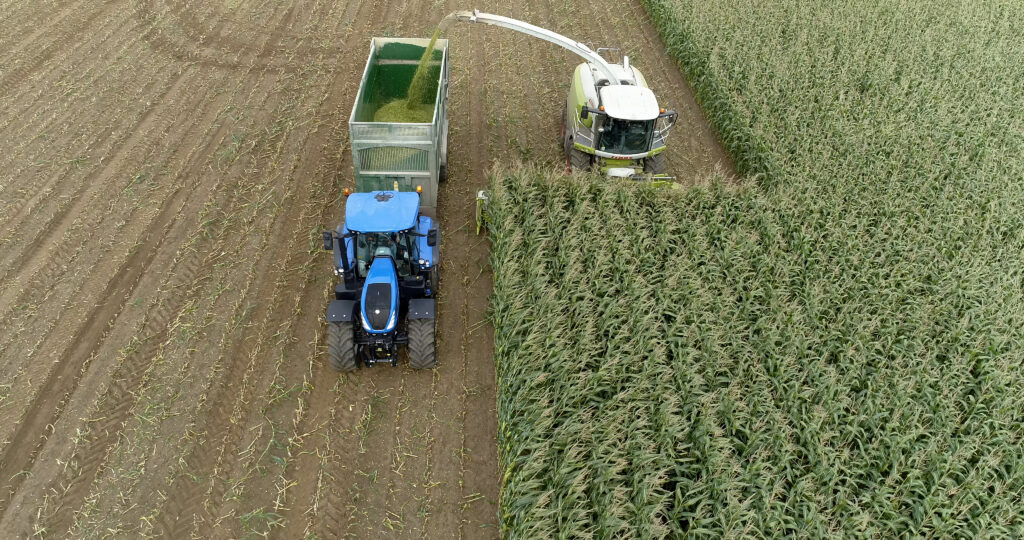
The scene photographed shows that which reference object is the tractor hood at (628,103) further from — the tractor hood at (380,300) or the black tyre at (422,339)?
the black tyre at (422,339)

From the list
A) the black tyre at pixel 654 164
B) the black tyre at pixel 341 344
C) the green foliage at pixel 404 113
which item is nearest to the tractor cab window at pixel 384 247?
the black tyre at pixel 341 344

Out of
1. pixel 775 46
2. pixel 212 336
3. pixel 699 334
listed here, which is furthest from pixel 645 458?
pixel 775 46

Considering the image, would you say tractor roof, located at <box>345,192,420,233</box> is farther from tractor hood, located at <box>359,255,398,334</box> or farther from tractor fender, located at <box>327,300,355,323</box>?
tractor fender, located at <box>327,300,355,323</box>

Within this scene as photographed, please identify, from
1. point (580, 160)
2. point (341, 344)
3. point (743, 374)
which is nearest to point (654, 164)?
point (580, 160)

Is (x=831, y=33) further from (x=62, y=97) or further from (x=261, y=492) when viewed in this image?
(x=62, y=97)

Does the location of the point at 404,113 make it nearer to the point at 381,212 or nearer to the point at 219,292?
the point at 381,212
